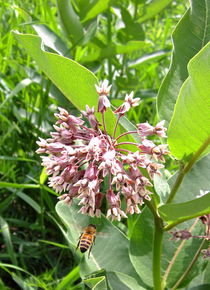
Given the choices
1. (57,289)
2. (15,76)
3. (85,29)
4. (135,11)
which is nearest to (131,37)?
(135,11)

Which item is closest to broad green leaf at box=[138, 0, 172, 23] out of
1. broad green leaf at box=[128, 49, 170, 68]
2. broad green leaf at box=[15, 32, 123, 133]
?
broad green leaf at box=[128, 49, 170, 68]

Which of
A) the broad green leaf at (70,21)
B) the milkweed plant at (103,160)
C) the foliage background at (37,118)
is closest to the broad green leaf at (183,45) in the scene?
the milkweed plant at (103,160)

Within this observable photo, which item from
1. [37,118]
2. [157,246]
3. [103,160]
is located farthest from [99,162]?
[37,118]

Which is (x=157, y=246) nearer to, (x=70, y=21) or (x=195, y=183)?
(x=195, y=183)

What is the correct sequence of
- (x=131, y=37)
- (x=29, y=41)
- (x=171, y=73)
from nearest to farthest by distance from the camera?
(x=29, y=41)
(x=171, y=73)
(x=131, y=37)

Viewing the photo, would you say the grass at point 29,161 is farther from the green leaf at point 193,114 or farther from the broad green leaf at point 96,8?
the green leaf at point 193,114

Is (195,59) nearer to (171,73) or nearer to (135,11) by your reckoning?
(171,73)
